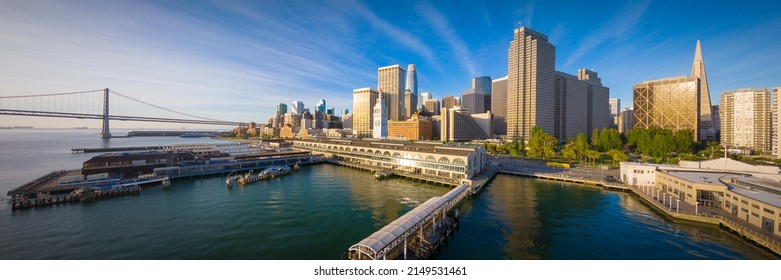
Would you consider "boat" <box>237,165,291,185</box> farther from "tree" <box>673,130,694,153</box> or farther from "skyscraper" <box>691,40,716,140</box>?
"skyscraper" <box>691,40,716,140</box>

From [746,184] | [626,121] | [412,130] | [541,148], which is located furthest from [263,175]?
[626,121]

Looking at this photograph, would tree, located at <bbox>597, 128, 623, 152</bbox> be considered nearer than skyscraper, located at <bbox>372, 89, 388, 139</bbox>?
Yes

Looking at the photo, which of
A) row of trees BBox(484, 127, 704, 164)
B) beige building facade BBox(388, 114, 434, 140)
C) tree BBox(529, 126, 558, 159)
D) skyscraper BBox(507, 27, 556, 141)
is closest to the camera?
row of trees BBox(484, 127, 704, 164)

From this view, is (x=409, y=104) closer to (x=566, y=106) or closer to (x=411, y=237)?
(x=566, y=106)

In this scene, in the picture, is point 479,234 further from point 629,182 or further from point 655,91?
point 655,91

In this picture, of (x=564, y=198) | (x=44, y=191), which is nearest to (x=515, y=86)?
(x=564, y=198)

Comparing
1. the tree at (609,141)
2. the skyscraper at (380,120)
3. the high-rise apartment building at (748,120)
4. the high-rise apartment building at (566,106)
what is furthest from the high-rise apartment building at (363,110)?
the high-rise apartment building at (748,120)

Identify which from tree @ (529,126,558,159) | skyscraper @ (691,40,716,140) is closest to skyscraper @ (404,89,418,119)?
tree @ (529,126,558,159)
